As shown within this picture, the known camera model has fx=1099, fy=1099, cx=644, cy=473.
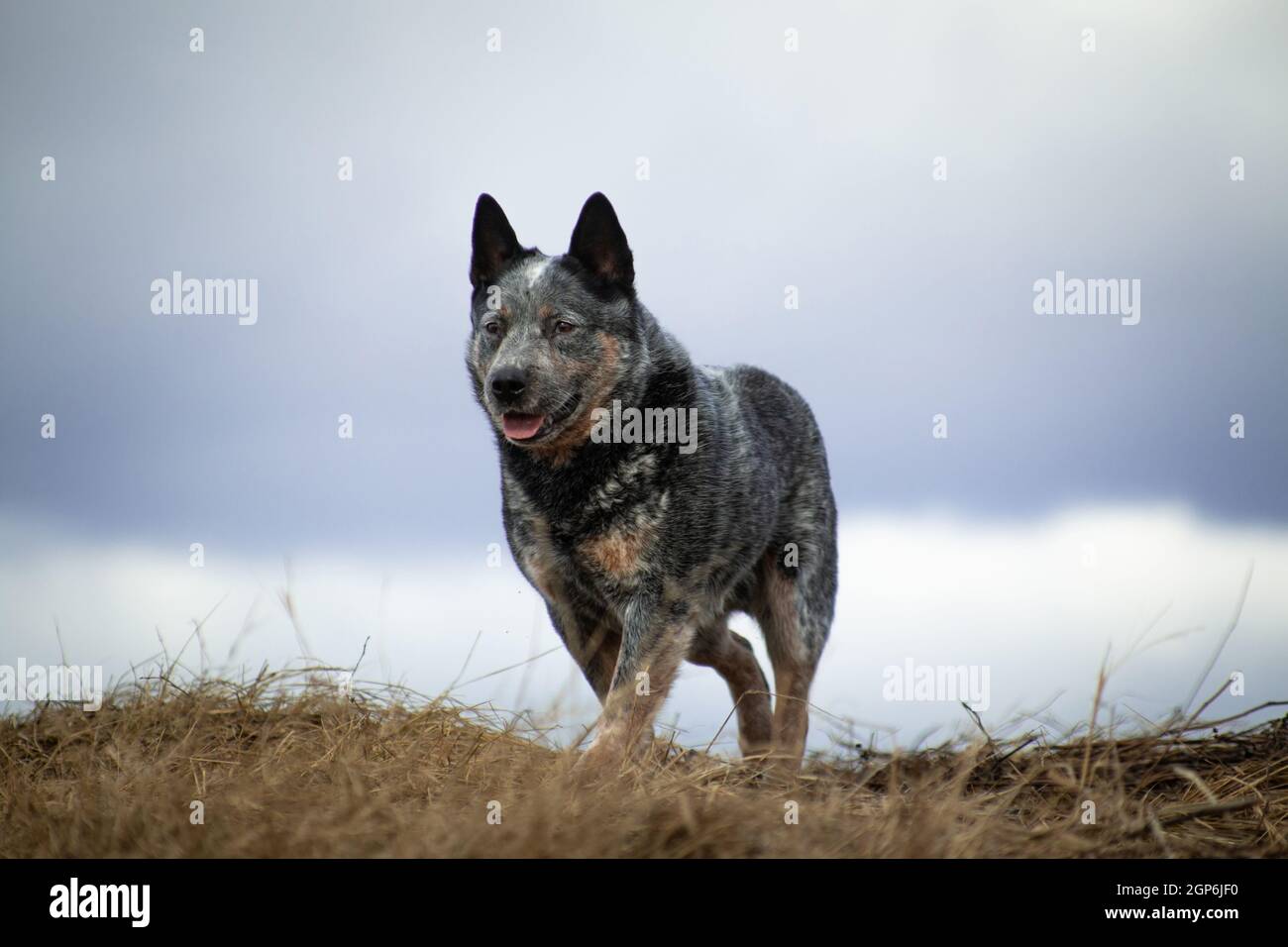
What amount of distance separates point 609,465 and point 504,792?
2.02 m

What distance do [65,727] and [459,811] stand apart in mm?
3348

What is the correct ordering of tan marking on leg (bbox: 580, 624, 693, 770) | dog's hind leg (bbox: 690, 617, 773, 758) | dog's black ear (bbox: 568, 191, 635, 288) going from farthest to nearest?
dog's hind leg (bbox: 690, 617, 773, 758)
dog's black ear (bbox: 568, 191, 635, 288)
tan marking on leg (bbox: 580, 624, 693, 770)

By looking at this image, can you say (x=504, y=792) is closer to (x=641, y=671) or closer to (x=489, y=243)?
(x=641, y=671)

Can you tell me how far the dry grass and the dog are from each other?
57cm

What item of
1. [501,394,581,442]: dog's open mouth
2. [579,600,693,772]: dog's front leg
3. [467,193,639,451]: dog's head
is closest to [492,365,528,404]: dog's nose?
[467,193,639,451]: dog's head

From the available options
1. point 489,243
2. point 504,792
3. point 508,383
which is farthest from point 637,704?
point 489,243

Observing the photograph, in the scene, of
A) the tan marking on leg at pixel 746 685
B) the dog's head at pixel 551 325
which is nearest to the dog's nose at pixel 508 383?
the dog's head at pixel 551 325

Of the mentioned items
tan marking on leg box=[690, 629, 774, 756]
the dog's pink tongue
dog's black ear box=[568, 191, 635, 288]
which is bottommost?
tan marking on leg box=[690, 629, 774, 756]

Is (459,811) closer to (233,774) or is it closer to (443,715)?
(233,774)

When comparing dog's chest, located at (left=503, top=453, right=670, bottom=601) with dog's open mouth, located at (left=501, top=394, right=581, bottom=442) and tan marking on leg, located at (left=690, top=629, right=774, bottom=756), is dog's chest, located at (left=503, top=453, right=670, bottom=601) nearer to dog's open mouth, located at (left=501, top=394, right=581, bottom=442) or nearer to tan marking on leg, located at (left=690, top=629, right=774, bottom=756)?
dog's open mouth, located at (left=501, top=394, right=581, bottom=442)

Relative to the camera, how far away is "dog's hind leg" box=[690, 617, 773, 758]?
666 cm
